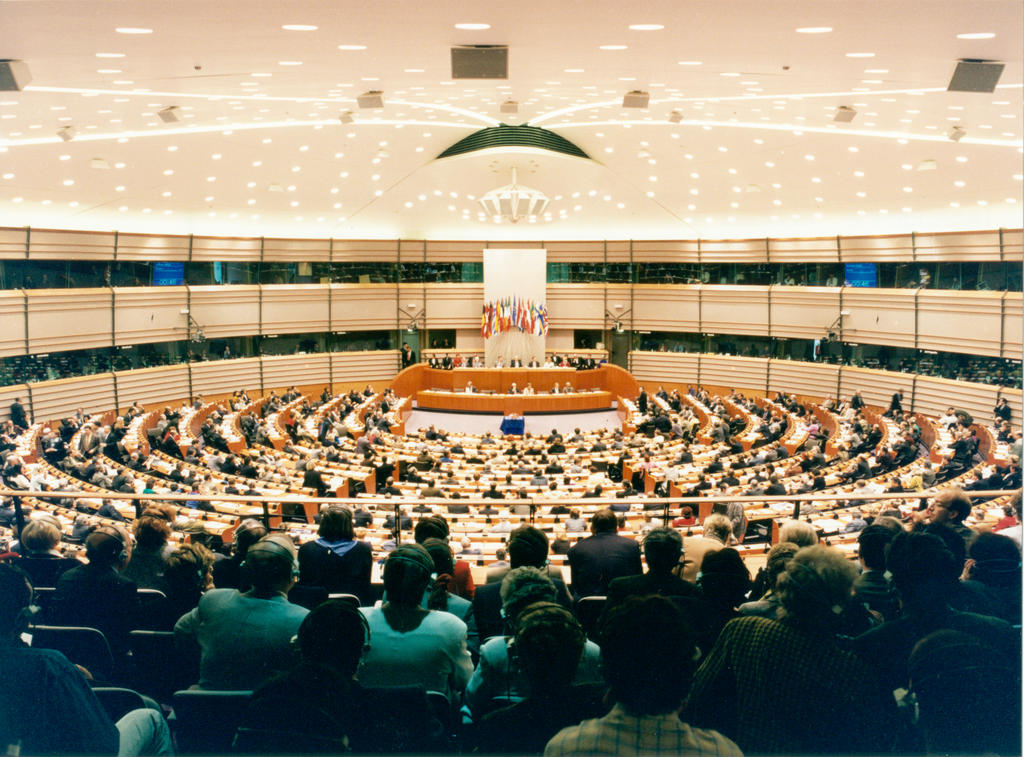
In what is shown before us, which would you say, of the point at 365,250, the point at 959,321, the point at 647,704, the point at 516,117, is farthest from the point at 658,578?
the point at 365,250

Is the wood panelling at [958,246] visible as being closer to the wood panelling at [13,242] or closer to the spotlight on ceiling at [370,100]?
the spotlight on ceiling at [370,100]

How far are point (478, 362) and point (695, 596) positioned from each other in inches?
1041

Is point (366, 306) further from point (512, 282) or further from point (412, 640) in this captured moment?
point (412, 640)

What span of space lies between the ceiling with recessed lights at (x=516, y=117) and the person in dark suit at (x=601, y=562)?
4822 mm

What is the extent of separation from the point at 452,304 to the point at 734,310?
40.2ft

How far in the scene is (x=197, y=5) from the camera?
610cm

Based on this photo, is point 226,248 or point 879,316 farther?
point 226,248

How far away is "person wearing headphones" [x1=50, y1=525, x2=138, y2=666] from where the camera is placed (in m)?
3.54

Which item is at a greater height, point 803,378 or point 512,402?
point 803,378

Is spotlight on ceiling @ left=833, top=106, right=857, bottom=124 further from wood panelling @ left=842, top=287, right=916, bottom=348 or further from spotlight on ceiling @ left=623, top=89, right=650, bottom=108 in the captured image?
wood panelling @ left=842, top=287, right=916, bottom=348

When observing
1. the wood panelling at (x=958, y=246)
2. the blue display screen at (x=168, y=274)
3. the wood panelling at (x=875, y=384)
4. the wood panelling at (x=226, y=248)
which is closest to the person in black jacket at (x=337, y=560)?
the wood panelling at (x=958, y=246)

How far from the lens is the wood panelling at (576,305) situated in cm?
3141

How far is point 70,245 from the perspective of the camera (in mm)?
22297

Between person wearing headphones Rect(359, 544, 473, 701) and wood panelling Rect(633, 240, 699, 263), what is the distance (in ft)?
95.6
